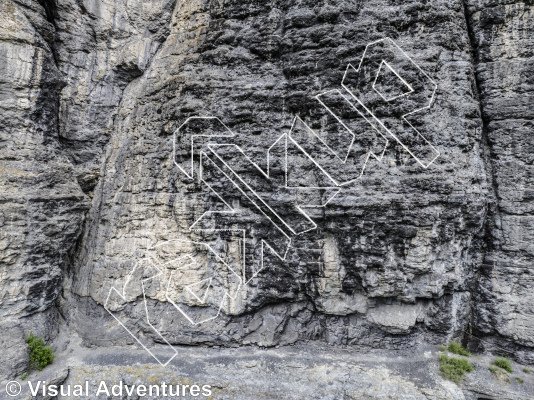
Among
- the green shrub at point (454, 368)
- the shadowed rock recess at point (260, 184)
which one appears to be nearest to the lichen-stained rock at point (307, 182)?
the shadowed rock recess at point (260, 184)

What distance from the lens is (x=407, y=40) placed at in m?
7.61

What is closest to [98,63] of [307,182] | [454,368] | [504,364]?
[307,182]

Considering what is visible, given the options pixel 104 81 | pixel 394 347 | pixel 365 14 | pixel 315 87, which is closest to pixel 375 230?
pixel 394 347

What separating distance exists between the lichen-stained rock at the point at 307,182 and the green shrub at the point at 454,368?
2.15ft

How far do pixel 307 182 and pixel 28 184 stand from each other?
7.11 meters

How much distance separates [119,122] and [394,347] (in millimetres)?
10301

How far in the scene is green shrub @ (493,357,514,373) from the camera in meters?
7.80

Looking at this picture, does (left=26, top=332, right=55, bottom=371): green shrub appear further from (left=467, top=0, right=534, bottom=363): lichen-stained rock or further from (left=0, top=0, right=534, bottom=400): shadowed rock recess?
(left=467, top=0, right=534, bottom=363): lichen-stained rock

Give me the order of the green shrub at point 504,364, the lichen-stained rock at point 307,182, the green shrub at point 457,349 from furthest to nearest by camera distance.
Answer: the green shrub at point 457,349, the green shrub at point 504,364, the lichen-stained rock at point 307,182

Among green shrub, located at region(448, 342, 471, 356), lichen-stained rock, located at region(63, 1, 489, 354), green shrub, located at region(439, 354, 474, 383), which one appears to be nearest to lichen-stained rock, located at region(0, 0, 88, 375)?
lichen-stained rock, located at region(63, 1, 489, 354)

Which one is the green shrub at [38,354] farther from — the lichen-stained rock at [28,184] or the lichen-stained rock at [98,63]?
the lichen-stained rock at [98,63]

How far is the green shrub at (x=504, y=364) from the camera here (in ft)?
25.6

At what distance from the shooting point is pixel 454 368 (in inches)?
305

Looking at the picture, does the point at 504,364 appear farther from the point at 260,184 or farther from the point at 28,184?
the point at 28,184
